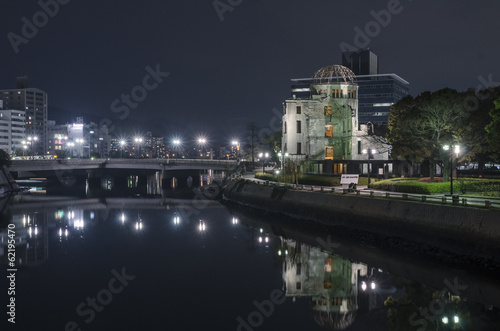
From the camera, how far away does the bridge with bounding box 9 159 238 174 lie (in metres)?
98.0

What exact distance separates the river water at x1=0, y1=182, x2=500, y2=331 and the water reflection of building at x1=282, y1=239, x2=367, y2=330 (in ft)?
0.25

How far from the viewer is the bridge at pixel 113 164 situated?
9796 cm

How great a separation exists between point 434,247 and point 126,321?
22918mm

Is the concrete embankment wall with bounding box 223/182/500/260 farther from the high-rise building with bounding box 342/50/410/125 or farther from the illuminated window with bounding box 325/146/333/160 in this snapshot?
the high-rise building with bounding box 342/50/410/125

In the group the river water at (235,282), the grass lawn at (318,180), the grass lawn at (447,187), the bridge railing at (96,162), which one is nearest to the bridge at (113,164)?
the bridge railing at (96,162)

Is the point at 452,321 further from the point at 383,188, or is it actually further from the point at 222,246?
the point at 383,188

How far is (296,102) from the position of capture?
85625mm

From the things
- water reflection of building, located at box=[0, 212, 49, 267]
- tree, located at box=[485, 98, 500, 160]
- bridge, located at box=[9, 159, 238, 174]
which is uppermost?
tree, located at box=[485, 98, 500, 160]

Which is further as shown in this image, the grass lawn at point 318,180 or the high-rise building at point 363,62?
the high-rise building at point 363,62

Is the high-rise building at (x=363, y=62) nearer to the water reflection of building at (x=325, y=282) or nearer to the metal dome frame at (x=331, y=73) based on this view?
the metal dome frame at (x=331, y=73)

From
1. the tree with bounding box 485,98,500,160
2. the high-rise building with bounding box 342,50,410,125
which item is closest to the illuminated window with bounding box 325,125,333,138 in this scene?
the tree with bounding box 485,98,500,160

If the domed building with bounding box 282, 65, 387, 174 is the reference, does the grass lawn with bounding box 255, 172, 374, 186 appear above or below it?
below

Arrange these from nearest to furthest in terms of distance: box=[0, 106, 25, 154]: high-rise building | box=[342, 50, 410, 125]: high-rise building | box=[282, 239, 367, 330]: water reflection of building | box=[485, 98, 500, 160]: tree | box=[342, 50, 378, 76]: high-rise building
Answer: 1. box=[282, 239, 367, 330]: water reflection of building
2. box=[485, 98, 500, 160]: tree
3. box=[342, 50, 410, 125]: high-rise building
4. box=[0, 106, 25, 154]: high-rise building
5. box=[342, 50, 378, 76]: high-rise building

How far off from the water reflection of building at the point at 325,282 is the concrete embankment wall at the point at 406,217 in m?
5.84
